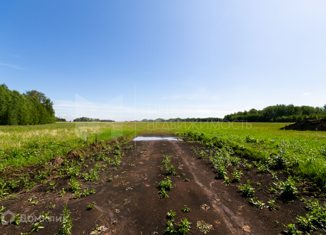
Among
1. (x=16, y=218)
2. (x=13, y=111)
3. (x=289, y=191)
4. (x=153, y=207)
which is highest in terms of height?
(x=13, y=111)

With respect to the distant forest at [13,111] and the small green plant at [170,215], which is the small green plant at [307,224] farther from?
the distant forest at [13,111]

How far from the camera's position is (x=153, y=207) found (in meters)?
5.28

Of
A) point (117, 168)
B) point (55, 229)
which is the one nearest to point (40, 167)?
point (117, 168)

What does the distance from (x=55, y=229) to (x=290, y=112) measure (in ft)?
617

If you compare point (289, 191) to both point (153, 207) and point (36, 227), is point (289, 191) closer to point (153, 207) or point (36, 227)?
point (153, 207)

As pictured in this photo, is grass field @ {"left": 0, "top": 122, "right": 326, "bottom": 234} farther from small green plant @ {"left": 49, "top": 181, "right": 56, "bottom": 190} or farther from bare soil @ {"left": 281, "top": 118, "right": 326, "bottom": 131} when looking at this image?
bare soil @ {"left": 281, "top": 118, "right": 326, "bottom": 131}

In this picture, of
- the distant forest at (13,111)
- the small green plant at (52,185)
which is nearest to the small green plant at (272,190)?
the small green plant at (52,185)

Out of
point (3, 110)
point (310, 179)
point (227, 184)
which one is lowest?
point (227, 184)

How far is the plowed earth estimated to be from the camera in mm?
4219

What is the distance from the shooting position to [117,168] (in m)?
9.66

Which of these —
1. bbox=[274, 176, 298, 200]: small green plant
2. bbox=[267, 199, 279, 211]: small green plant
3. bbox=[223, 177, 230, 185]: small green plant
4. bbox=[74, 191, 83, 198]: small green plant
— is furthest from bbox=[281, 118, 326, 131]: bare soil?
bbox=[74, 191, 83, 198]: small green plant

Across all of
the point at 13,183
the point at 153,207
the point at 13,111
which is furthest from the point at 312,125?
the point at 13,111

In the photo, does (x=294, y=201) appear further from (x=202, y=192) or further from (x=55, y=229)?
(x=55, y=229)

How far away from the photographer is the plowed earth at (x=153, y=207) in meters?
4.22
